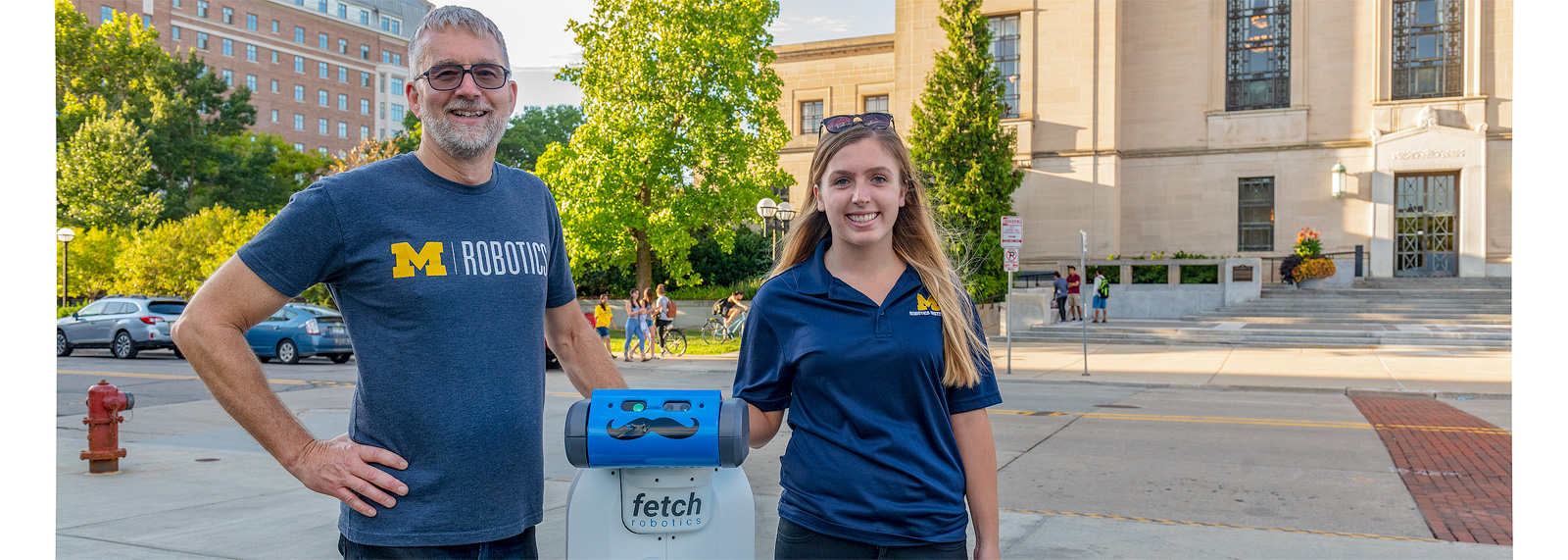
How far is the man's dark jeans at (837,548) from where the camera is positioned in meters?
2.29

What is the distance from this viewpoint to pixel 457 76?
2395 mm

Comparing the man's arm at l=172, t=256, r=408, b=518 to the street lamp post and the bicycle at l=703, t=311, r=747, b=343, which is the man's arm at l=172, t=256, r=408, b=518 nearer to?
the bicycle at l=703, t=311, r=747, b=343

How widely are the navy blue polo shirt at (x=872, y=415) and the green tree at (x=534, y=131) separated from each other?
59.3m

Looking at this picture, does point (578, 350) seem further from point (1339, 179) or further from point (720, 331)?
point (1339, 179)

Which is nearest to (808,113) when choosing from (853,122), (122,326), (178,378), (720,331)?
(720,331)

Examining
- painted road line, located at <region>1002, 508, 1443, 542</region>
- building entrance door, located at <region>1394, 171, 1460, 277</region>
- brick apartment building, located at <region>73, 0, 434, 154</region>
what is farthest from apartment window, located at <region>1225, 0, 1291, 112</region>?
brick apartment building, located at <region>73, 0, 434, 154</region>

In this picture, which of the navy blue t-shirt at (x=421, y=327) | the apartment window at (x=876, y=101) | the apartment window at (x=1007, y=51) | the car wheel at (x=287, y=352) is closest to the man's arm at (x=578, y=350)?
the navy blue t-shirt at (x=421, y=327)

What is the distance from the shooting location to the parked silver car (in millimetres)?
21594

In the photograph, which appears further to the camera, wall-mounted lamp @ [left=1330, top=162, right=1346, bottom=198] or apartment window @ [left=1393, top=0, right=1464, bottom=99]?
wall-mounted lamp @ [left=1330, top=162, right=1346, bottom=198]

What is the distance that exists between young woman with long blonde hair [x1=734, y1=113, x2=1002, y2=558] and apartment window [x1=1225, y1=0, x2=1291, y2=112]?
110 ft

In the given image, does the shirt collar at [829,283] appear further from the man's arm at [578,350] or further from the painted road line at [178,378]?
the painted road line at [178,378]

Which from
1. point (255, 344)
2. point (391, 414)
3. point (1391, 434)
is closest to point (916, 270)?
point (391, 414)

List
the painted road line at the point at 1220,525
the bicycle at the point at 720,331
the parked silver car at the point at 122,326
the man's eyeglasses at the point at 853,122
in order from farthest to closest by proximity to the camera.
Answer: the bicycle at the point at 720,331, the parked silver car at the point at 122,326, the painted road line at the point at 1220,525, the man's eyeglasses at the point at 853,122

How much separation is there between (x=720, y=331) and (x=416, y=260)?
68.0 ft
